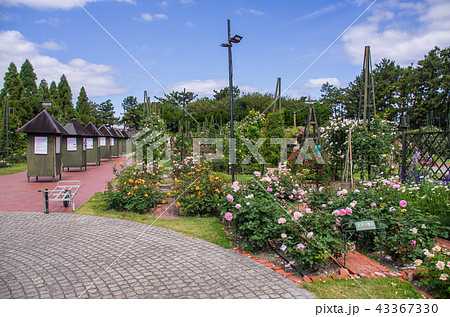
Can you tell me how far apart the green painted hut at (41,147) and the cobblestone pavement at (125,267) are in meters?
6.97

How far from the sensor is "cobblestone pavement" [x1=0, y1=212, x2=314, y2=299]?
10.3ft

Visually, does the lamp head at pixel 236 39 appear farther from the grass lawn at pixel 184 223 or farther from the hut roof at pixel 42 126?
the hut roof at pixel 42 126

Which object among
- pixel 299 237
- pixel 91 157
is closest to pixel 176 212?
pixel 299 237

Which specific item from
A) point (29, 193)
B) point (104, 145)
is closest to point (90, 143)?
point (104, 145)

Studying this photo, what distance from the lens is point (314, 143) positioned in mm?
10680

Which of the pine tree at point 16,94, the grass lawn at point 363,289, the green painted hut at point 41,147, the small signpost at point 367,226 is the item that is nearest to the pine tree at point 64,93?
the pine tree at point 16,94

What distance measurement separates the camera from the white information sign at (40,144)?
38.4 ft

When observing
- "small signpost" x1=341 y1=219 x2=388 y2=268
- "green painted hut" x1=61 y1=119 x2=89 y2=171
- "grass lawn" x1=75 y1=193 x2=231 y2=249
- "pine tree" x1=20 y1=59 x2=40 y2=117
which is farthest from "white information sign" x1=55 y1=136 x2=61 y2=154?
"pine tree" x1=20 y1=59 x2=40 y2=117

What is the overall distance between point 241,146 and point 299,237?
909 cm

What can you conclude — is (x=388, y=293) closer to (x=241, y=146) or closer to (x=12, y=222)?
(x=12, y=222)

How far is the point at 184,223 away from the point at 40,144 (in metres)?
8.75

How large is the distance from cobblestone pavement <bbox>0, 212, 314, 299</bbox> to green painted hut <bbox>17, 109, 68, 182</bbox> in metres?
6.97

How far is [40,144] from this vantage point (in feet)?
38.5

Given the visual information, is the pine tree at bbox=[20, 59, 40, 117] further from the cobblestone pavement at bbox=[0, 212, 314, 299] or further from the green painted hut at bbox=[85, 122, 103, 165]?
the cobblestone pavement at bbox=[0, 212, 314, 299]
